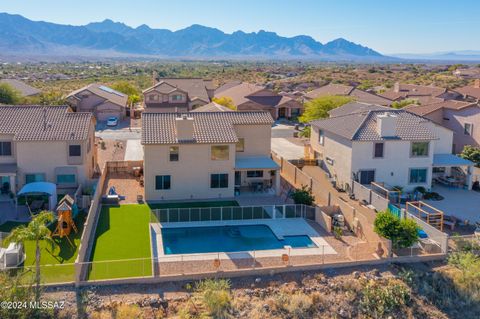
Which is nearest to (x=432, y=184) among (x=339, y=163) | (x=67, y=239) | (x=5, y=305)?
(x=339, y=163)

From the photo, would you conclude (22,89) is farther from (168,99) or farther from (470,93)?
(470,93)


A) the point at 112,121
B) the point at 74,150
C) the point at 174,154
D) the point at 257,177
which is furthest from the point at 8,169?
the point at 112,121

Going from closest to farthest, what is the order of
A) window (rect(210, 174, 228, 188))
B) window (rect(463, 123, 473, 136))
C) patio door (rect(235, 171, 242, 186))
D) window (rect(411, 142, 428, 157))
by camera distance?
window (rect(210, 174, 228, 188)) → patio door (rect(235, 171, 242, 186)) → window (rect(411, 142, 428, 157)) → window (rect(463, 123, 473, 136))

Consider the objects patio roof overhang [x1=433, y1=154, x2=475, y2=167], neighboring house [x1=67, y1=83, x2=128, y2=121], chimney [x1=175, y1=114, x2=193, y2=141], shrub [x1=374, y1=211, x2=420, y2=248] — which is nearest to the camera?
shrub [x1=374, y1=211, x2=420, y2=248]

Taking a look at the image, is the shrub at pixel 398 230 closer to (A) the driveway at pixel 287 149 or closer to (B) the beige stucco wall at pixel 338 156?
(B) the beige stucco wall at pixel 338 156

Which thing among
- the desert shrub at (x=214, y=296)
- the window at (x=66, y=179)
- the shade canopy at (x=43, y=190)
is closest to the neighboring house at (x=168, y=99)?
the window at (x=66, y=179)

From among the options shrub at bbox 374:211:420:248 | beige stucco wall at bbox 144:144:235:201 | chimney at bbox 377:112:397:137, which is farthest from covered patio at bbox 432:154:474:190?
beige stucco wall at bbox 144:144:235:201

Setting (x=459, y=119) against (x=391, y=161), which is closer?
(x=391, y=161)

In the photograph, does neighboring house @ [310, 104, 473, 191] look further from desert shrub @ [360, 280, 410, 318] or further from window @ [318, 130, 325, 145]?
desert shrub @ [360, 280, 410, 318]
